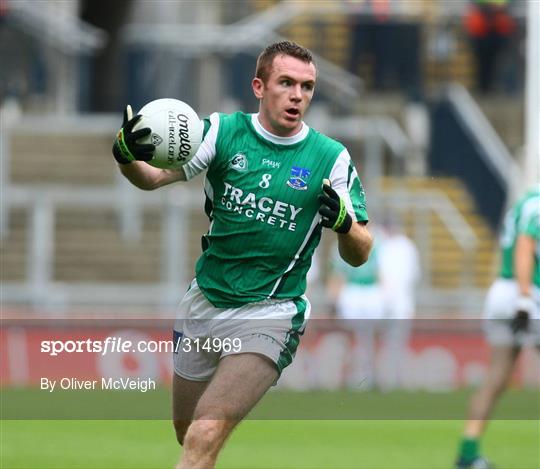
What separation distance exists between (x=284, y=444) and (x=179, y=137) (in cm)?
568

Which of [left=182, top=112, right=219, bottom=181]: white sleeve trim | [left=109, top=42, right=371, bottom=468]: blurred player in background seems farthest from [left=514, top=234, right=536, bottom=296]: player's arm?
[left=182, top=112, right=219, bottom=181]: white sleeve trim

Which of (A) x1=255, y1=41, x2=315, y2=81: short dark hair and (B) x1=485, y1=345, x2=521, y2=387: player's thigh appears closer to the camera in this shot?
(A) x1=255, y1=41, x2=315, y2=81: short dark hair

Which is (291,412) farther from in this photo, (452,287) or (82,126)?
(82,126)

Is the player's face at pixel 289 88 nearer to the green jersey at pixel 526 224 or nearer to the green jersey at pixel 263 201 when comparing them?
the green jersey at pixel 263 201

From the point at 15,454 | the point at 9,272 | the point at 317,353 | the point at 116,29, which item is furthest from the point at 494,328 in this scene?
the point at 116,29

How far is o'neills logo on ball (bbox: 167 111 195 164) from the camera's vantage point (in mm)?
7840

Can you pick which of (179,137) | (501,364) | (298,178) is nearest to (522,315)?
(501,364)

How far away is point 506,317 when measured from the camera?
11.7 meters

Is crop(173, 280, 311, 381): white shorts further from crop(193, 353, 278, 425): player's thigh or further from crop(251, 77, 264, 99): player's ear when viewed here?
crop(251, 77, 264, 99): player's ear

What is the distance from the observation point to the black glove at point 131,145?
770 cm

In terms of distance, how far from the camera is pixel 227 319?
26.6ft

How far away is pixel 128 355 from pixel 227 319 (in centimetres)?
863

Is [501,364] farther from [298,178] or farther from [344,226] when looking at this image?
[344,226]

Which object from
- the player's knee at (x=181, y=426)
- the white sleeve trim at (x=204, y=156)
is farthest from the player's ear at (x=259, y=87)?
the player's knee at (x=181, y=426)
